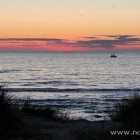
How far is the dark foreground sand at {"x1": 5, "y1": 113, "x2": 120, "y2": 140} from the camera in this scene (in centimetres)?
834

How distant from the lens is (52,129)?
9289mm

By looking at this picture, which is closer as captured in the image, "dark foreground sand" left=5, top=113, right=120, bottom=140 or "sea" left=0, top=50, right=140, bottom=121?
"dark foreground sand" left=5, top=113, right=120, bottom=140

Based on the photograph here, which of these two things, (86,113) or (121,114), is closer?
(121,114)

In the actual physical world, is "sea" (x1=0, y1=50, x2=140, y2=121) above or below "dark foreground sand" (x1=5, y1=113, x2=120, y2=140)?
above

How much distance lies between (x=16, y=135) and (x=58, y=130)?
1240 millimetres

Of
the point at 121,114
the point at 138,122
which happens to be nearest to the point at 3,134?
the point at 138,122

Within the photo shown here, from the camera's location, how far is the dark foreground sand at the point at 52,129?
8336mm

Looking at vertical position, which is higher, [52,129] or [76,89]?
[76,89]

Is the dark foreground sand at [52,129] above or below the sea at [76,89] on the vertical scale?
below

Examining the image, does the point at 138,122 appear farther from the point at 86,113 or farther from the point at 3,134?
the point at 86,113

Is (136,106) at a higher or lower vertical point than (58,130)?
higher

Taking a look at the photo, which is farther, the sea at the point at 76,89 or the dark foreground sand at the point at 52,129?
the sea at the point at 76,89

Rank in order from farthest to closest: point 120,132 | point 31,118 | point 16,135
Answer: point 31,118 → point 16,135 → point 120,132

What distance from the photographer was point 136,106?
36.7 feet
